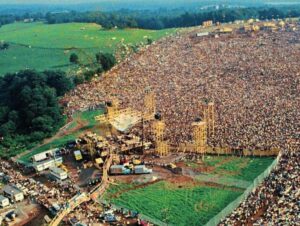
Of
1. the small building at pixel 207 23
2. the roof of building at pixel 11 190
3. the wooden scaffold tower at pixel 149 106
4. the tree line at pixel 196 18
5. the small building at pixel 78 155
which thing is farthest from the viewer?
the tree line at pixel 196 18

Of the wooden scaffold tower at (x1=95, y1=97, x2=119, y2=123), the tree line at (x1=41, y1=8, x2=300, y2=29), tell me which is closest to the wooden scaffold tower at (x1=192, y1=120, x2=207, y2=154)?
the wooden scaffold tower at (x1=95, y1=97, x2=119, y2=123)

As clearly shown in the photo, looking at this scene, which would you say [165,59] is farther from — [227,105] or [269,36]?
[227,105]

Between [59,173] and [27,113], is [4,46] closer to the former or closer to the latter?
[27,113]

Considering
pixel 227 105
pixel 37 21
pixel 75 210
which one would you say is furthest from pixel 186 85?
pixel 37 21

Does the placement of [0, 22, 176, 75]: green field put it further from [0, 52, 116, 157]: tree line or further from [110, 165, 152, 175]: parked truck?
[110, 165, 152, 175]: parked truck

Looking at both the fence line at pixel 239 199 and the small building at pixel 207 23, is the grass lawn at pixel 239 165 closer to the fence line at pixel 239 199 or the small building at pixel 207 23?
the fence line at pixel 239 199

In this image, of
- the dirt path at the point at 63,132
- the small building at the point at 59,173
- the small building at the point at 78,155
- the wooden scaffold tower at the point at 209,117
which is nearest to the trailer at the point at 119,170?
the small building at the point at 59,173

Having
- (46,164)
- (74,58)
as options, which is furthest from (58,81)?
(74,58)
